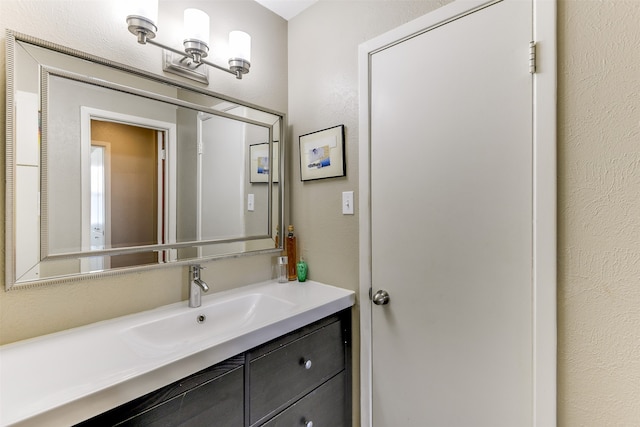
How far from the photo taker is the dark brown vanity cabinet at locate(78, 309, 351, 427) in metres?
0.79

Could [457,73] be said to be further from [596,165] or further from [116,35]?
[116,35]

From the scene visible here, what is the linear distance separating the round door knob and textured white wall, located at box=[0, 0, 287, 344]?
0.65 meters

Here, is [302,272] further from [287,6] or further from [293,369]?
[287,6]

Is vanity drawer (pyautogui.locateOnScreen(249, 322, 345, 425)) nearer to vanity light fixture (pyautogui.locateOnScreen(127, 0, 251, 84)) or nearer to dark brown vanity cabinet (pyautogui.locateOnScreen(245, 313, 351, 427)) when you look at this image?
dark brown vanity cabinet (pyautogui.locateOnScreen(245, 313, 351, 427))

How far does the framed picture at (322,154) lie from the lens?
1.45 meters

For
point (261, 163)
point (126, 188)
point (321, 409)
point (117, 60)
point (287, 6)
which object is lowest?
point (321, 409)

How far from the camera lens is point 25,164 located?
906 mm

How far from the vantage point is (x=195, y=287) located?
123 centimetres

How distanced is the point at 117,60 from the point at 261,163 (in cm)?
73

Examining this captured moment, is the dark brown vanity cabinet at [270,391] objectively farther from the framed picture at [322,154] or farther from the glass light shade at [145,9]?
the glass light shade at [145,9]

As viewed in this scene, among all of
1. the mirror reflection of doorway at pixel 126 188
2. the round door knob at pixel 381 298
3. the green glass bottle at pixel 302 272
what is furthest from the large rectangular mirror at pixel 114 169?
the round door knob at pixel 381 298

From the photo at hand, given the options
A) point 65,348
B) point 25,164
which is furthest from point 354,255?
point 25,164

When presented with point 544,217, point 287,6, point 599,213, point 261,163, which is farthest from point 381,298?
point 287,6

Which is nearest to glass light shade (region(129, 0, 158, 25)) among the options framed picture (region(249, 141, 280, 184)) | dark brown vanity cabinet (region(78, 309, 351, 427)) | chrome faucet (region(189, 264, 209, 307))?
framed picture (region(249, 141, 280, 184))
